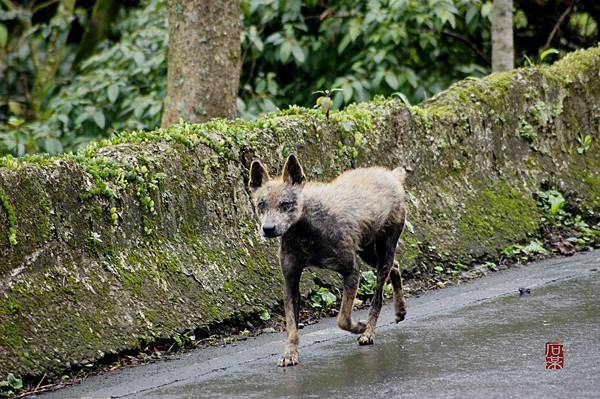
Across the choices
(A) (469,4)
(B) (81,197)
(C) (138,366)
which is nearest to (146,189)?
(B) (81,197)

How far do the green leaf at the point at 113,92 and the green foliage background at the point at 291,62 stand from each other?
0.8 inches

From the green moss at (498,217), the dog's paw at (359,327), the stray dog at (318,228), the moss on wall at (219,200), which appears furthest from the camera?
the green moss at (498,217)

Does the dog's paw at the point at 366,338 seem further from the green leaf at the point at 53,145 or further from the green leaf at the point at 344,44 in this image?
the green leaf at the point at 344,44

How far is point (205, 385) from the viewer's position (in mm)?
6062

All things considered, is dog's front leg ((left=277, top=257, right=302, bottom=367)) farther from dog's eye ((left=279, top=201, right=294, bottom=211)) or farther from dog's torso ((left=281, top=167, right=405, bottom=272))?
dog's eye ((left=279, top=201, right=294, bottom=211))

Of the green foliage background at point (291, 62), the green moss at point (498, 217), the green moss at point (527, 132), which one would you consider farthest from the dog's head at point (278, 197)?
the green foliage background at point (291, 62)

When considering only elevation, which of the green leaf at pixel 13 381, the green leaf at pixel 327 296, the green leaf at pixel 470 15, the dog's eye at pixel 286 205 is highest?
the green leaf at pixel 470 15

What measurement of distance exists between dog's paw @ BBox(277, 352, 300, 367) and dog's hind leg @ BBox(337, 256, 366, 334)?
568 mm

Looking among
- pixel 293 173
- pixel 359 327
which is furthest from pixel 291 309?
pixel 293 173

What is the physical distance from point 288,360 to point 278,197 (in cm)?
117

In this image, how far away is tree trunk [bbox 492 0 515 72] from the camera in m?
12.5

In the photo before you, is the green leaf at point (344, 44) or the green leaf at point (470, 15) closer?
the green leaf at point (344, 44)

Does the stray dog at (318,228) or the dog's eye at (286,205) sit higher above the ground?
the dog's eye at (286,205)

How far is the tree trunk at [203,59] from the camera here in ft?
33.0
